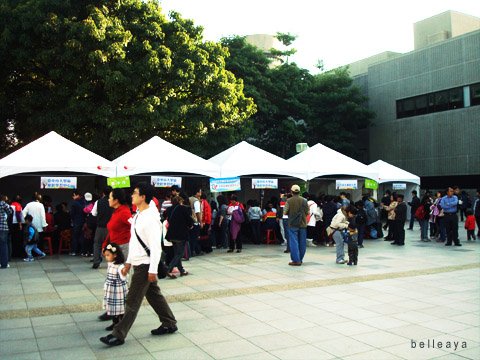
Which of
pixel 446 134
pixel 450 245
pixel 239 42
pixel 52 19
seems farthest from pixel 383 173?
pixel 52 19

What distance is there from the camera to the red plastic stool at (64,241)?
39.8 feet

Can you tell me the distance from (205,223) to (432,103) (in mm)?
21325

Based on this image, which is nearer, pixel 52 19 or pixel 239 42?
pixel 52 19

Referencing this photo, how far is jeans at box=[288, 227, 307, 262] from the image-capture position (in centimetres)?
977

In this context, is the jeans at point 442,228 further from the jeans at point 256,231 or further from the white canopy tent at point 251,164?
the jeans at point 256,231

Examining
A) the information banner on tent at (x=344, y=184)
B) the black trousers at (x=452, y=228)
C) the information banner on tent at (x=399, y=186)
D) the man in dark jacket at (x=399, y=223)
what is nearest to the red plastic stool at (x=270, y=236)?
the information banner on tent at (x=344, y=184)

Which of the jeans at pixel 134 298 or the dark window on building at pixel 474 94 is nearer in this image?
the jeans at pixel 134 298

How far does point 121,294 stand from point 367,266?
250 inches

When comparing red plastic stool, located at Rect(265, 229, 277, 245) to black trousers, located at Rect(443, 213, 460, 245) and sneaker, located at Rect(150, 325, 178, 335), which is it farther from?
sneaker, located at Rect(150, 325, 178, 335)

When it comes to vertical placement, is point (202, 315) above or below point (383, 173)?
below

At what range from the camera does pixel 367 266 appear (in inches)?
387

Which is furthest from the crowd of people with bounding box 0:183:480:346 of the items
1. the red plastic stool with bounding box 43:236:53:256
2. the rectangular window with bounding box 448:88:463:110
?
the rectangular window with bounding box 448:88:463:110

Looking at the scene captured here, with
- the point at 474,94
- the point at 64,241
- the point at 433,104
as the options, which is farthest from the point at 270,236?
the point at 433,104

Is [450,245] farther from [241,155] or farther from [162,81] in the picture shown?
[162,81]
